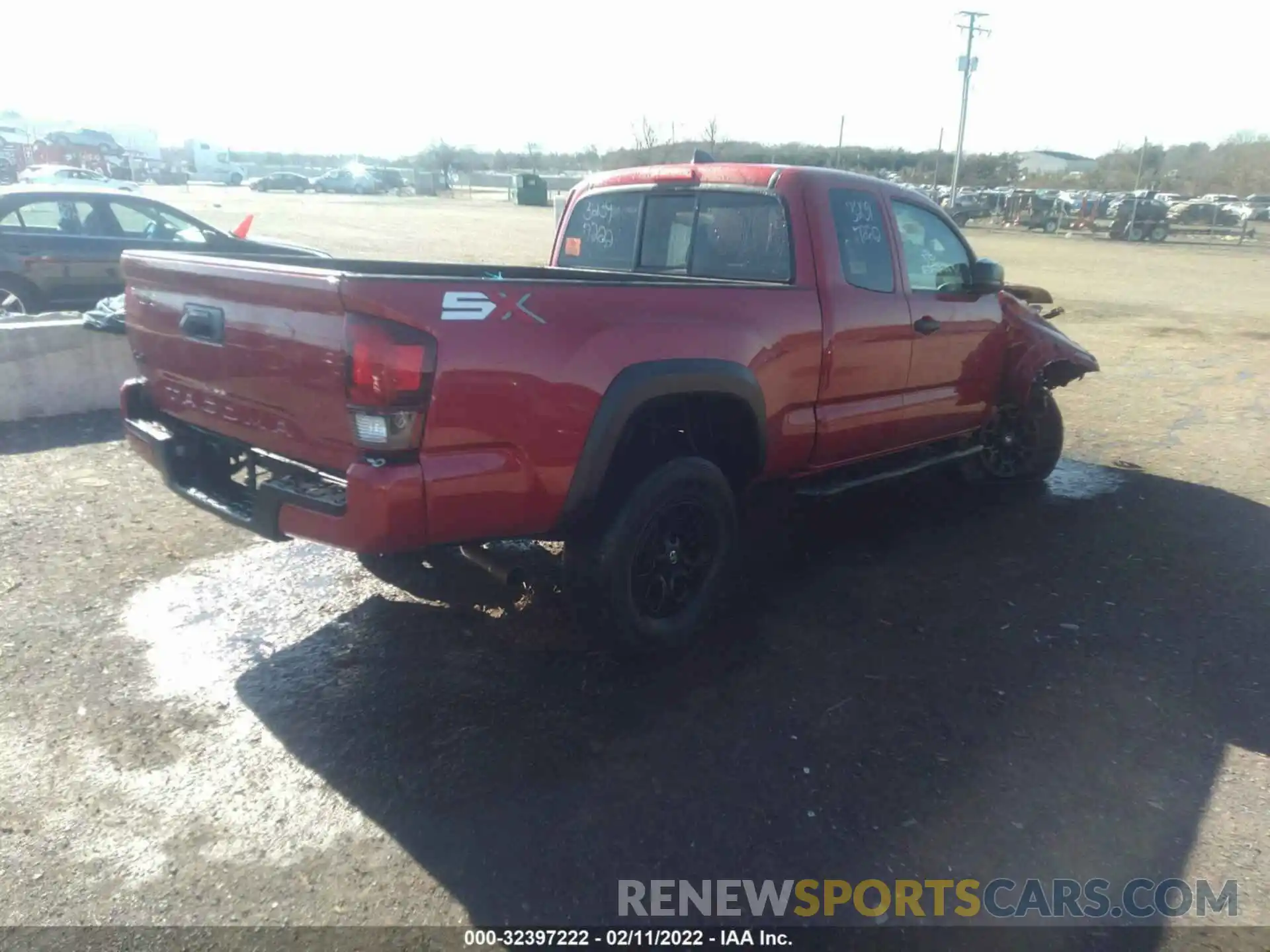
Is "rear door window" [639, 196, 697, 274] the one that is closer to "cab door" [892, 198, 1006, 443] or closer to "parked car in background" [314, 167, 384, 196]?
"cab door" [892, 198, 1006, 443]

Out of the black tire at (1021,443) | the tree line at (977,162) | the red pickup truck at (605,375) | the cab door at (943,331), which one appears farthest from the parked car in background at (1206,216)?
the red pickup truck at (605,375)

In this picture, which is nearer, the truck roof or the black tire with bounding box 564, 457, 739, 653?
the black tire with bounding box 564, 457, 739, 653

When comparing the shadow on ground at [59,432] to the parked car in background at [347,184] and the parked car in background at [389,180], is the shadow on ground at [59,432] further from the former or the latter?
the parked car in background at [389,180]

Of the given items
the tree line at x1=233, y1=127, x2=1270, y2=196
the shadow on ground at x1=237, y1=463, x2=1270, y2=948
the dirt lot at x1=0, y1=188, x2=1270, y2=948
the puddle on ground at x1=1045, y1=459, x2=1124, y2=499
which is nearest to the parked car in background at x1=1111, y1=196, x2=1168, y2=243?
the tree line at x1=233, y1=127, x2=1270, y2=196

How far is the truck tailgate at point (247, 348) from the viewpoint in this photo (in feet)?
9.71

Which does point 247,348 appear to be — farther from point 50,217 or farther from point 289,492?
point 50,217

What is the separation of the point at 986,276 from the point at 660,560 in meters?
2.69

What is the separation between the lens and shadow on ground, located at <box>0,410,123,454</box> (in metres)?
6.50

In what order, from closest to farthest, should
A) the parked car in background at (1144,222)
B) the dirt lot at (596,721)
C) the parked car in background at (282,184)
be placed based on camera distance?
the dirt lot at (596,721) < the parked car in background at (1144,222) < the parked car in background at (282,184)

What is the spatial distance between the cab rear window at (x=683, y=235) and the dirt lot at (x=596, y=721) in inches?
62.9

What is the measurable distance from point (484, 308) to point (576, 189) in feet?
8.85

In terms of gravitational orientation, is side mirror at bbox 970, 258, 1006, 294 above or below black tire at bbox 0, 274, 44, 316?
above

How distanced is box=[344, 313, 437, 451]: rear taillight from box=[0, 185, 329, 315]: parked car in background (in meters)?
6.65

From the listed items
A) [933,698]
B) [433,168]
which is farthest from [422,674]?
[433,168]
